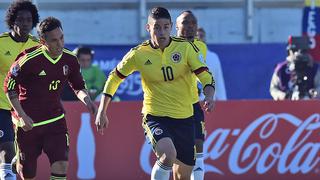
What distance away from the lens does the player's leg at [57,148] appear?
9.12m

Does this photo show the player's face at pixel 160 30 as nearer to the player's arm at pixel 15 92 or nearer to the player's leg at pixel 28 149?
the player's arm at pixel 15 92

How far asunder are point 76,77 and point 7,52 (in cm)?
125

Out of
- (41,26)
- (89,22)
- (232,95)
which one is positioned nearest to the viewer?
(41,26)

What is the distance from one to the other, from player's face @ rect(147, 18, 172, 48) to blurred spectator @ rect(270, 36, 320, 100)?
187 inches

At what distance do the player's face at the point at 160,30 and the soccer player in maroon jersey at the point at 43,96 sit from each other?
2.82 ft

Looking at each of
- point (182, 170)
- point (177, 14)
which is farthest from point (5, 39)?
point (177, 14)

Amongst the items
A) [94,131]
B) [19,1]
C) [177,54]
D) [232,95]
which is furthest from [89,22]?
[177,54]

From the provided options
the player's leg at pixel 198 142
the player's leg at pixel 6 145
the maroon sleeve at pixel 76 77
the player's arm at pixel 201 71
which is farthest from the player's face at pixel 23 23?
the player's leg at pixel 198 142

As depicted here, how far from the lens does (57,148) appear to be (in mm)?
9188

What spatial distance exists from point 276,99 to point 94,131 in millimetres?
2836

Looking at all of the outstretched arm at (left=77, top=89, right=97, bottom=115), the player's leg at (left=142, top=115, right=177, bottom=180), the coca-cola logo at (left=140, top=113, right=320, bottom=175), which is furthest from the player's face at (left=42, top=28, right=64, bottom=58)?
the coca-cola logo at (left=140, top=113, right=320, bottom=175)

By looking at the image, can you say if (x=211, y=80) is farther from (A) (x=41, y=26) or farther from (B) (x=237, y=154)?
(B) (x=237, y=154)

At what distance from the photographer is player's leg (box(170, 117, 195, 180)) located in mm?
9547

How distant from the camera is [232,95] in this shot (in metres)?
17.0
